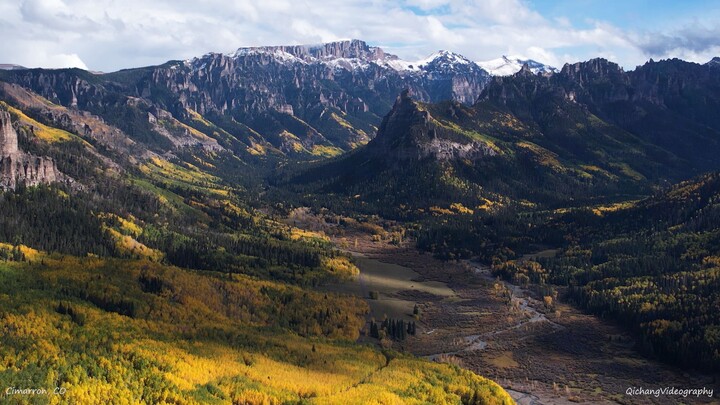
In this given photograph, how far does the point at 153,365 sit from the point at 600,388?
112593mm

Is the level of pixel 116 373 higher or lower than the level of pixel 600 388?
higher

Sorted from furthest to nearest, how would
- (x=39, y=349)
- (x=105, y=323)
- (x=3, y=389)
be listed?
1. (x=105, y=323)
2. (x=39, y=349)
3. (x=3, y=389)

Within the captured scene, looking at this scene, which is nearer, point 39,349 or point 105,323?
point 39,349

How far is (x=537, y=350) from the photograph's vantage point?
630ft

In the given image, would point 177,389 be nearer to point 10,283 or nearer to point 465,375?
point 465,375

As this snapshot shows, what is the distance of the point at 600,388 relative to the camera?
531 ft

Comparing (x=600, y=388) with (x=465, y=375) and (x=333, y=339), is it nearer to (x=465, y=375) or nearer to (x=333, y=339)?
(x=465, y=375)

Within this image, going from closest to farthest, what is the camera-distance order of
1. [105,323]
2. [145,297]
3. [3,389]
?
[3,389] → [105,323] → [145,297]

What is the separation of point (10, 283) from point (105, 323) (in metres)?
45.7

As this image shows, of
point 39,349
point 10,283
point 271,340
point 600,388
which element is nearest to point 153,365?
point 39,349

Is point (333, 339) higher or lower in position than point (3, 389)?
lower

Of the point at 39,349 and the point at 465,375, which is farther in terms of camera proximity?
the point at 465,375

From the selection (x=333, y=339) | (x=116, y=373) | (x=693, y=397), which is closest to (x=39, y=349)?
(x=116, y=373)

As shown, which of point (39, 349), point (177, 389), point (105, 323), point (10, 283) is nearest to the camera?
point (177, 389)
